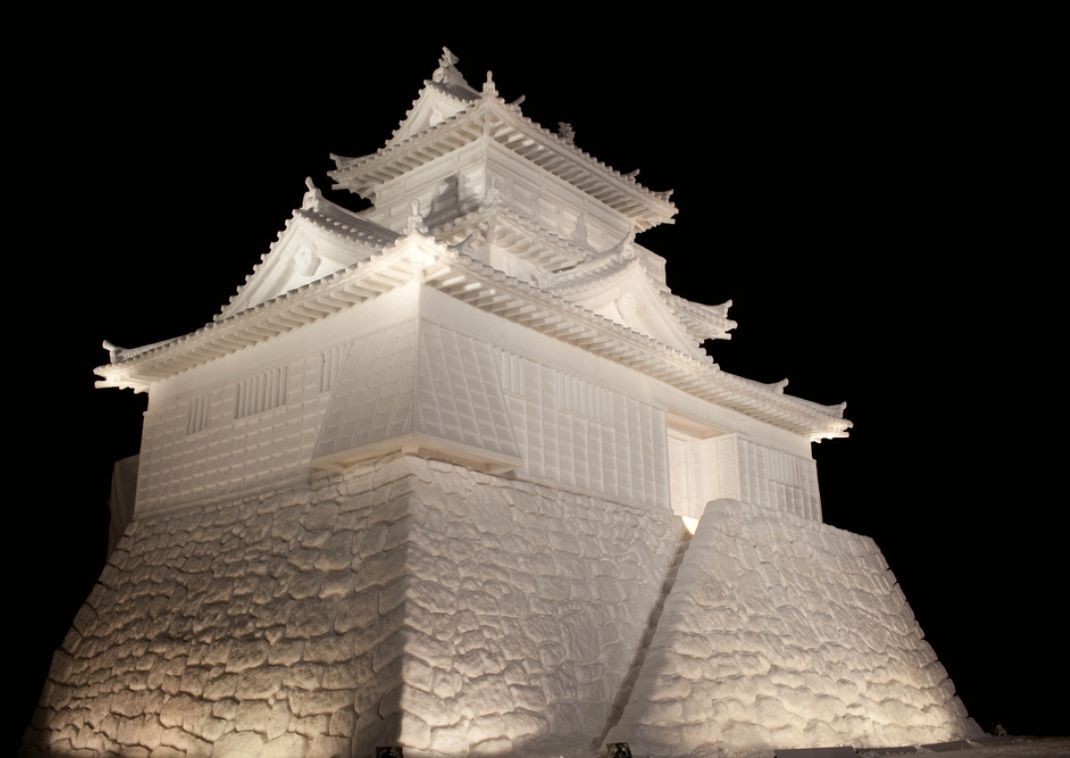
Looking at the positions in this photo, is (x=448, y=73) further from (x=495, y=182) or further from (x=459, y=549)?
(x=459, y=549)

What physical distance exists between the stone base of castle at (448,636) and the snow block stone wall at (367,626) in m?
0.03

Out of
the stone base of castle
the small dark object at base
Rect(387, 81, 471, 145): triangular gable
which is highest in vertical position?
Rect(387, 81, 471, 145): triangular gable

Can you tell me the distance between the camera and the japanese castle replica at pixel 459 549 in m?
9.79

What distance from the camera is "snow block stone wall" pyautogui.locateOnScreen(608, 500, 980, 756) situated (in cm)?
1083

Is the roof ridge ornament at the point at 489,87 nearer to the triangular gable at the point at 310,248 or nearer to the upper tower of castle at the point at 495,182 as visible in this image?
the upper tower of castle at the point at 495,182

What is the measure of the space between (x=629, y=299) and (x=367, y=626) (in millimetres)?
7374

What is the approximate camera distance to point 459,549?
10297mm

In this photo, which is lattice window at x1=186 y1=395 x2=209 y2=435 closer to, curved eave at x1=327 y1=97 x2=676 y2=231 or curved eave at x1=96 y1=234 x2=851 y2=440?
curved eave at x1=96 y1=234 x2=851 y2=440

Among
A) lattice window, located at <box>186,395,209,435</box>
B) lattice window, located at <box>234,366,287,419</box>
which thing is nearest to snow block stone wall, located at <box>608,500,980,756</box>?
lattice window, located at <box>234,366,287,419</box>

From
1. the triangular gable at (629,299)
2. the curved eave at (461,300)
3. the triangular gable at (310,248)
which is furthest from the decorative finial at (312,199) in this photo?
the triangular gable at (629,299)

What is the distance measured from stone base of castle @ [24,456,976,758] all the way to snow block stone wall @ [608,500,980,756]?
0.04m

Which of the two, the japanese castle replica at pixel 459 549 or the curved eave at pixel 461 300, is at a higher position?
the curved eave at pixel 461 300

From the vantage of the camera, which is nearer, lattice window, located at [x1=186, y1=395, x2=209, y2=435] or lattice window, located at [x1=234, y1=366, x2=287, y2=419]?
lattice window, located at [x1=234, y1=366, x2=287, y2=419]

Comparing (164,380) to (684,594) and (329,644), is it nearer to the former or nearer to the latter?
(329,644)
